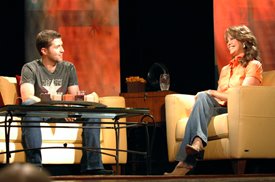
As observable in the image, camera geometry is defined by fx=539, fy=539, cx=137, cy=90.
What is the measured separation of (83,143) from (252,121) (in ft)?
3.81

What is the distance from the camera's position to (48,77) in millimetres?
3855

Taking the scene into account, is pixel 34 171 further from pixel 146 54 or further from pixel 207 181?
pixel 146 54

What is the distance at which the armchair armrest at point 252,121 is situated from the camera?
3.57 meters

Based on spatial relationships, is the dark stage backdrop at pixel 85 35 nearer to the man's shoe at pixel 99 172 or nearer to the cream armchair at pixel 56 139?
the cream armchair at pixel 56 139

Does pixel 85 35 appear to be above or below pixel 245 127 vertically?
above

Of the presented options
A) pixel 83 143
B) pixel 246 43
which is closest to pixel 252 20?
pixel 246 43

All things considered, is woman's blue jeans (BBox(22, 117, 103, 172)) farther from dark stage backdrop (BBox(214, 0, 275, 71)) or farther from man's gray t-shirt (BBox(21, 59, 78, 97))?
dark stage backdrop (BBox(214, 0, 275, 71))

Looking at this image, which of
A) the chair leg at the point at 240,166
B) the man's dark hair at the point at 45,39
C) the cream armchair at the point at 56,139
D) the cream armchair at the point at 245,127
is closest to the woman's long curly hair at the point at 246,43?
the cream armchair at the point at 245,127

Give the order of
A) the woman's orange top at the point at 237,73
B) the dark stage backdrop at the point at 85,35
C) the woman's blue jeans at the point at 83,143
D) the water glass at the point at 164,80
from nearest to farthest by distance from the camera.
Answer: the woman's blue jeans at the point at 83,143 → the woman's orange top at the point at 237,73 → the water glass at the point at 164,80 → the dark stage backdrop at the point at 85,35

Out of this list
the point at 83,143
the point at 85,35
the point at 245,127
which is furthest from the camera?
the point at 85,35

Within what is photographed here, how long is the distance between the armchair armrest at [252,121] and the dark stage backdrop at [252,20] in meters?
1.52

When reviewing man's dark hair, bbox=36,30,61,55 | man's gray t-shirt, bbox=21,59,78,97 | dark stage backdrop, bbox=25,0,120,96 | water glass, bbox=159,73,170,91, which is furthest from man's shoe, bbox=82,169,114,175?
dark stage backdrop, bbox=25,0,120,96

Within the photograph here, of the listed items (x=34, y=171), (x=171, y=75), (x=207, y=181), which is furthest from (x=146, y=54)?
(x=34, y=171)

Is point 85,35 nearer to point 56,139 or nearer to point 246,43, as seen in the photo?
point 56,139
